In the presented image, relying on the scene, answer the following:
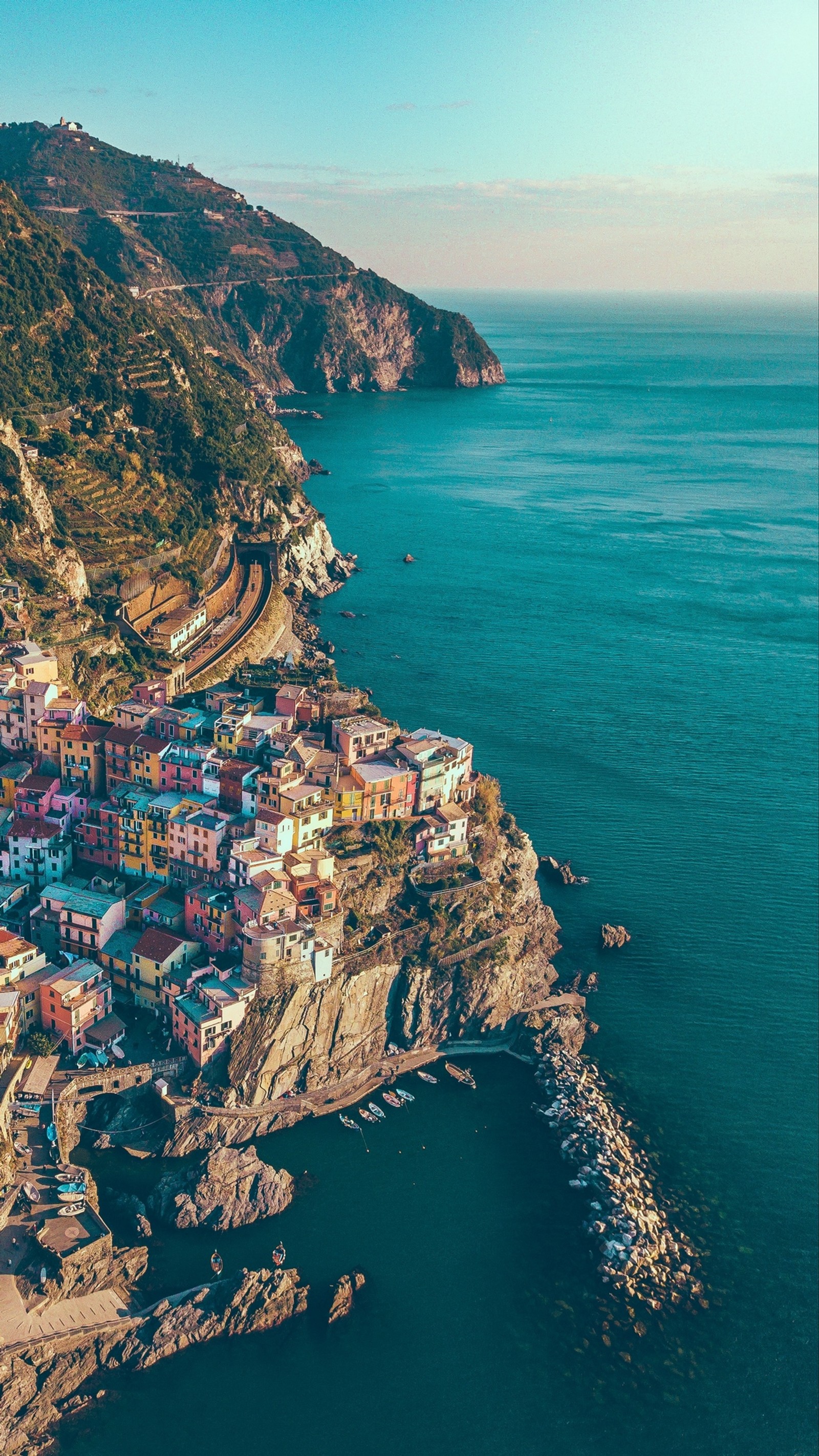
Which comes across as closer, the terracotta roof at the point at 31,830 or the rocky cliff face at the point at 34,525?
the terracotta roof at the point at 31,830

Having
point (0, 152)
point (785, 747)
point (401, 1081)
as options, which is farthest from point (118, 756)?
point (0, 152)

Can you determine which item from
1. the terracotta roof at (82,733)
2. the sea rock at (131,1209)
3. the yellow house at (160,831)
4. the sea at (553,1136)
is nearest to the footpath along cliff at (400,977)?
the sea at (553,1136)

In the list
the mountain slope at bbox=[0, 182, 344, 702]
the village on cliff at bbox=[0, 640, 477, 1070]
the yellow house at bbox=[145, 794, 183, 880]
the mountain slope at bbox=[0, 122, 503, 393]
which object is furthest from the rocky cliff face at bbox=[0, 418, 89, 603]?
the mountain slope at bbox=[0, 122, 503, 393]

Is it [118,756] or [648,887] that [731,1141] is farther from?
[118,756]

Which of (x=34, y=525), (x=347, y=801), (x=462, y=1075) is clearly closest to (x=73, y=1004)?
(x=347, y=801)

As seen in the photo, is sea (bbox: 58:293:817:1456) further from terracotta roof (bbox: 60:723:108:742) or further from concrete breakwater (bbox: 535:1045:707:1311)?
terracotta roof (bbox: 60:723:108:742)

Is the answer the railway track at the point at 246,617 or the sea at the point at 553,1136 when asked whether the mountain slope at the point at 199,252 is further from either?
the sea at the point at 553,1136
